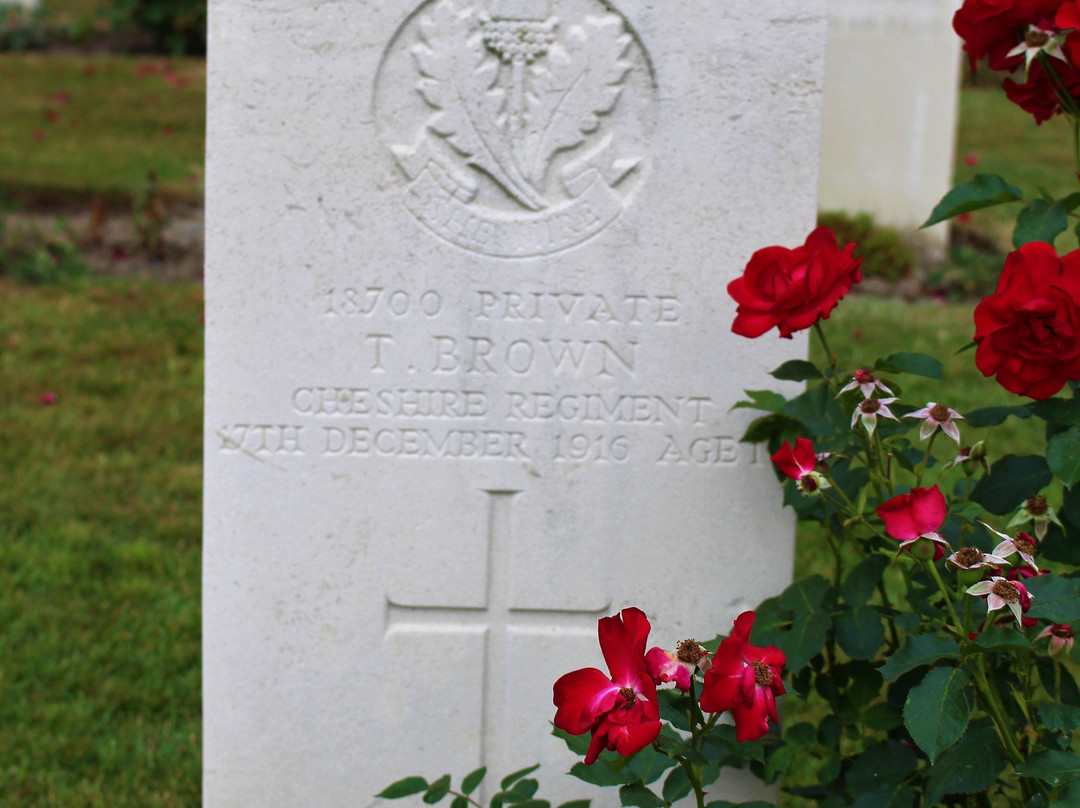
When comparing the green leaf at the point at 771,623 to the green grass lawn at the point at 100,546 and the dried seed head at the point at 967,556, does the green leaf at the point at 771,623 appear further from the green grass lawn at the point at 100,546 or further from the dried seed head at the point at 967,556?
the green grass lawn at the point at 100,546

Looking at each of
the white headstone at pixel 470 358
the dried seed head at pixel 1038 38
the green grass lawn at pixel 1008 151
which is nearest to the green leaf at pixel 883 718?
the white headstone at pixel 470 358

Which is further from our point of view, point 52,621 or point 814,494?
point 52,621

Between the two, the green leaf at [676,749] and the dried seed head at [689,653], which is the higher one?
the dried seed head at [689,653]

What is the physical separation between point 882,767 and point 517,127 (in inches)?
53.2

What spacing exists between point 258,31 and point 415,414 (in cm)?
78

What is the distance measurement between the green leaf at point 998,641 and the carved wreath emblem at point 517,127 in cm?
102

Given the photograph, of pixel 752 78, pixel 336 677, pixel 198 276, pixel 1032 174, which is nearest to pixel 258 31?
pixel 752 78

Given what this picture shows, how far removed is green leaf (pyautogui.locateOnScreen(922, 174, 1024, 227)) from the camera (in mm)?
1870

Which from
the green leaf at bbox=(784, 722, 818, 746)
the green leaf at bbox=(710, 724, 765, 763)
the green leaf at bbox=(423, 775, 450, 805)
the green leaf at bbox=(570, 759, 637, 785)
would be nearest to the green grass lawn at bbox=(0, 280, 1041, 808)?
the green leaf at bbox=(423, 775, 450, 805)

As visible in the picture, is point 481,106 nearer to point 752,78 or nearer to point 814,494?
point 752,78

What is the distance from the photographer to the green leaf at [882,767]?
6.45ft

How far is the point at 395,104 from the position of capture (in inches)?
83.0

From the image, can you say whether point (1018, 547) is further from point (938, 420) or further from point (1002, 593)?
point (938, 420)

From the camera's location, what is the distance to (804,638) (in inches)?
78.3
